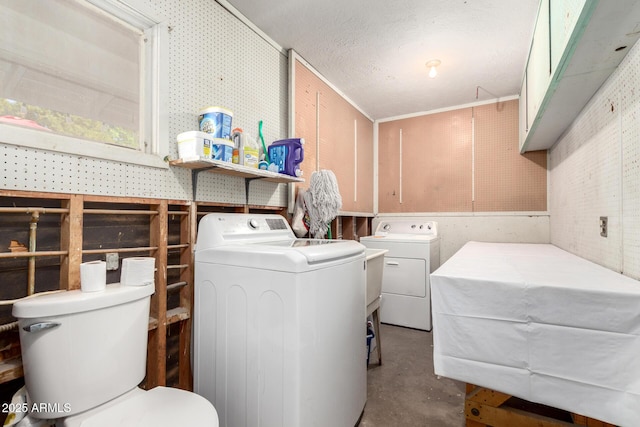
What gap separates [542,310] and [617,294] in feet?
0.71

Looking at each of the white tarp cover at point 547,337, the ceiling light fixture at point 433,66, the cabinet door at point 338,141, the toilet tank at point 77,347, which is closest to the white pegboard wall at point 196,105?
the toilet tank at point 77,347

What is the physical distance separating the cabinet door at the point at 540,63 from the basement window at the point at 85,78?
2.07m

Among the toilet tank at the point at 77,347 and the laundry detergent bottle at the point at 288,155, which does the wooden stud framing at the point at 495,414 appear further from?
the laundry detergent bottle at the point at 288,155

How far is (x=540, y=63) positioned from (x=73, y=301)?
2693 millimetres

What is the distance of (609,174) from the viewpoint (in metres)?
1.53

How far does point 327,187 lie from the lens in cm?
221

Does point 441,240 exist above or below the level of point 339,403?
above

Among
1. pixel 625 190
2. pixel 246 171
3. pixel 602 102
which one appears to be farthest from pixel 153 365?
pixel 602 102

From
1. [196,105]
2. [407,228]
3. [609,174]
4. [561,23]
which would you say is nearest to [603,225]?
[609,174]

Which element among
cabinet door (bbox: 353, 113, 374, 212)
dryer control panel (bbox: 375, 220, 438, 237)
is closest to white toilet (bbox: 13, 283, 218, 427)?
cabinet door (bbox: 353, 113, 374, 212)

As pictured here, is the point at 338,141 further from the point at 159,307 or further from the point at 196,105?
the point at 159,307

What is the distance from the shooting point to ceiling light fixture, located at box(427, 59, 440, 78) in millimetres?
2494

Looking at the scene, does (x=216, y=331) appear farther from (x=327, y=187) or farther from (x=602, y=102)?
(x=602, y=102)

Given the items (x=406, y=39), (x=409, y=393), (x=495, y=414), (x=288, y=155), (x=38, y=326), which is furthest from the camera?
(x=406, y=39)
